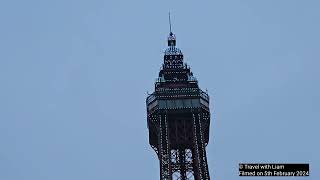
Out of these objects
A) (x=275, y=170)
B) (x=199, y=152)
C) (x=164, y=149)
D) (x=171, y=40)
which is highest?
(x=171, y=40)

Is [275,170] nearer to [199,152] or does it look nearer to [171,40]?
[199,152]

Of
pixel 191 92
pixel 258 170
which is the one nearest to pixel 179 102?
pixel 191 92

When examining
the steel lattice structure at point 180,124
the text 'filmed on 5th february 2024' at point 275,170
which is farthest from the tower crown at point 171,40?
the text 'filmed on 5th february 2024' at point 275,170

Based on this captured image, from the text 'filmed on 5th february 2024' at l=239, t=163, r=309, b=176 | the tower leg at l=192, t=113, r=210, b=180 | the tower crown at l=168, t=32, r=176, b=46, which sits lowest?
the text 'filmed on 5th february 2024' at l=239, t=163, r=309, b=176

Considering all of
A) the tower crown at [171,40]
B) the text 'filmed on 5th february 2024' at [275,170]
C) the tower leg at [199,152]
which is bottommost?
the text 'filmed on 5th february 2024' at [275,170]

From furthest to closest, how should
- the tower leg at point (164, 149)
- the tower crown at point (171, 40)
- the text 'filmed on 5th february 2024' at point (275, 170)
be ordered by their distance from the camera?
the tower crown at point (171, 40), the tower leg at point (164, 149), the text 'filmed on 5th february 2024' at point (275, 170)

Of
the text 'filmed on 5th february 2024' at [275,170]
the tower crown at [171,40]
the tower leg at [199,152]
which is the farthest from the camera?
the tower crown at [171,40]

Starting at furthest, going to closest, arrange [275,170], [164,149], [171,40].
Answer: [171,40] < [164,149] < [275,170]

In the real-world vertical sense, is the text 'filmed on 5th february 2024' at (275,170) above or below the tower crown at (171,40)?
below

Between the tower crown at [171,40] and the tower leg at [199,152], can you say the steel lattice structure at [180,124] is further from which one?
the tower crown at [171,40]

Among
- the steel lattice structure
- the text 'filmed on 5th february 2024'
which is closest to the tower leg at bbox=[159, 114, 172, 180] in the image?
the steel lattice structure

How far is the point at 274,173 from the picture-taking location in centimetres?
7288

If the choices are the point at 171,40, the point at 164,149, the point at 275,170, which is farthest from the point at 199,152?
the point at 275,170

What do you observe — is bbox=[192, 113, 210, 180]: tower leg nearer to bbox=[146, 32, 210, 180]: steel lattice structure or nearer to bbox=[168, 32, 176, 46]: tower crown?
bbox=[146, 32, 210, 180]: steel lattice structure
